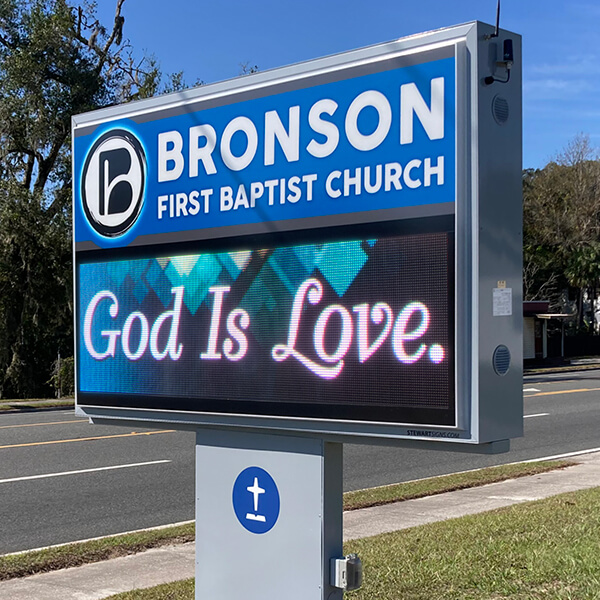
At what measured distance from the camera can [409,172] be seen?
3.45 meters

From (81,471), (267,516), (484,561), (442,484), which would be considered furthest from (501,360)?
(81,471)

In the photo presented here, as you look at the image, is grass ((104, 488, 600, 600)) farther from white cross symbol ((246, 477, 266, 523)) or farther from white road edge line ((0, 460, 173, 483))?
white road edge line ((0, 460, 173, 483))

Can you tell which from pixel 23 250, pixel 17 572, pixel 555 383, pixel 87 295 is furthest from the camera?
pixel 555 383

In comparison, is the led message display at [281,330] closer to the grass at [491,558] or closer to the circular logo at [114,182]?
the circular logo at [114,182]

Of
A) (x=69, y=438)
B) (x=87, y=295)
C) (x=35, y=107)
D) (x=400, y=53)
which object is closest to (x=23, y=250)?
(x=35, y=107)

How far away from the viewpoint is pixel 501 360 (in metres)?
3.33

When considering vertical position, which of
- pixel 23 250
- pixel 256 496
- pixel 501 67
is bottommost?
pixel 256 496

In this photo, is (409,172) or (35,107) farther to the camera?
(35,107)

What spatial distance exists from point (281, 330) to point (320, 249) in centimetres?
40

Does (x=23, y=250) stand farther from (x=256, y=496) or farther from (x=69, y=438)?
(x=256, y=496)

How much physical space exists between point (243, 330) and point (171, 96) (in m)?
1.22

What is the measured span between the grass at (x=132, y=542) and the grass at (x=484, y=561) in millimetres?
1299

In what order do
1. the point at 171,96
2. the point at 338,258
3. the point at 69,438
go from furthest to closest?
the point at 69,438 → the point at 171,96 → the point at 338,258

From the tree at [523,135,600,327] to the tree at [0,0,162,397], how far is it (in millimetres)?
32657
